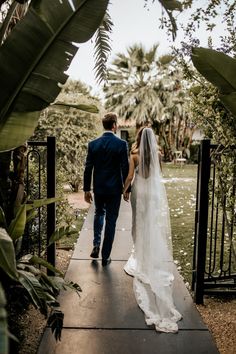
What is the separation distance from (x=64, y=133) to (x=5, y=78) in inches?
415

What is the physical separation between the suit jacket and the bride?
0.16 meters

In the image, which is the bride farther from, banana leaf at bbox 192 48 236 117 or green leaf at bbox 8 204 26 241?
A: banana leaf at bbox 192 48 236 117

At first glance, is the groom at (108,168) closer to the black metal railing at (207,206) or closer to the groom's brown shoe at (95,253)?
the groom's brown shoe at (95,253)

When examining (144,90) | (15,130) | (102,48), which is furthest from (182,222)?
(144,90)

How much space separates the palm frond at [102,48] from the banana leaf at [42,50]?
1.65m

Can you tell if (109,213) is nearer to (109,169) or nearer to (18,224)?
(109,169)

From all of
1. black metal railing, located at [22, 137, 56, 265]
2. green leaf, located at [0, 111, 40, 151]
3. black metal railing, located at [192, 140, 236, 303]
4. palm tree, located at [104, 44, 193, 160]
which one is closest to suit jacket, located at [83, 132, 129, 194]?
black metal railing, located at [22, 137, 56, 265]

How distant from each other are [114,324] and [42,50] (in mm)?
2934

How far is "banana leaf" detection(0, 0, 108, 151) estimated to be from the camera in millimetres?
2105

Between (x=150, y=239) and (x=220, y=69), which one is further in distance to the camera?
(x=150, y=239)

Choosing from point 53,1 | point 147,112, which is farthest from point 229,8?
point 147,112

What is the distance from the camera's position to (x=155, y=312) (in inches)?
166

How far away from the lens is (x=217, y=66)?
264cm

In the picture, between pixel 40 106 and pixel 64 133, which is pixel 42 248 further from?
pixel 64 133
